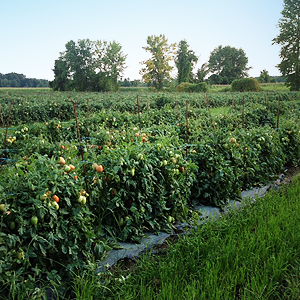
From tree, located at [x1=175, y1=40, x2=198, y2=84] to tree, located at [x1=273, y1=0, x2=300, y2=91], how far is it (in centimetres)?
1447

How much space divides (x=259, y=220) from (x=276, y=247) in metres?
0.50

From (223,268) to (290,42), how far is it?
36761mm

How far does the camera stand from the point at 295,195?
4.07 meters

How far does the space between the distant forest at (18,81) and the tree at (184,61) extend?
34.6 m

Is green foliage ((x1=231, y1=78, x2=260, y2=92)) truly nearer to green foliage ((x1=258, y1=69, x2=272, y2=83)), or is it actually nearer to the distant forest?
green foliage ((x1=258, y1=69, x2=272, y2=83))

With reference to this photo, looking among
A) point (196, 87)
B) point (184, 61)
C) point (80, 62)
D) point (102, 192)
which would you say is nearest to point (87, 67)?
point (80, 62)

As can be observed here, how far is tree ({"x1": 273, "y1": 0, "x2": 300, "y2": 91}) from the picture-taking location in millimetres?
32781

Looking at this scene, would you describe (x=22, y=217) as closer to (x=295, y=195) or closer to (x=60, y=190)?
(x=60, y=190)

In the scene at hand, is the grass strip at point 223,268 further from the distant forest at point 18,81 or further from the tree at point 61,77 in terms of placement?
the distant forest at point 18,81

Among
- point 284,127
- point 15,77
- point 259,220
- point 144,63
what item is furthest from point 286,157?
point 15,77

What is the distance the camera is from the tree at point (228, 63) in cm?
5462

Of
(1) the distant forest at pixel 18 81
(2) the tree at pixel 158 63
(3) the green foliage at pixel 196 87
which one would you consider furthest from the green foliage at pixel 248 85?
(1) the distant forest at pixel 18 81

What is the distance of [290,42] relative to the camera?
1337 inches

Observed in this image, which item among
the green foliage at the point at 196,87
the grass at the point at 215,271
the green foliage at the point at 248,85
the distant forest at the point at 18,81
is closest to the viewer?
the grass at the point at 215,271
